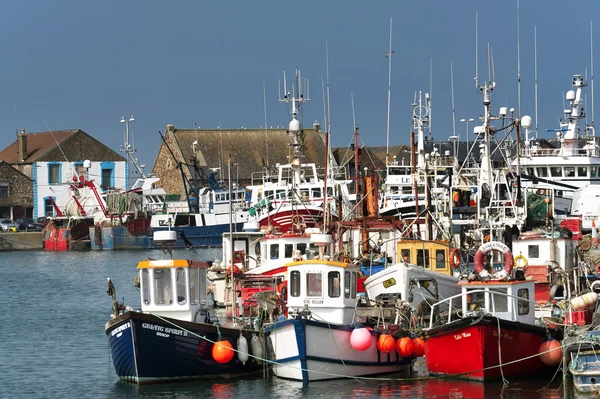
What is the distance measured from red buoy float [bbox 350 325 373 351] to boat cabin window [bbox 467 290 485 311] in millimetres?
2019

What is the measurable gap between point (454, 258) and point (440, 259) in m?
0.39

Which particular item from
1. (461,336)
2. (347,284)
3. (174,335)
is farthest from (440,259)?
(174,335)

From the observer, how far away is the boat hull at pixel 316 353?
23.5 m

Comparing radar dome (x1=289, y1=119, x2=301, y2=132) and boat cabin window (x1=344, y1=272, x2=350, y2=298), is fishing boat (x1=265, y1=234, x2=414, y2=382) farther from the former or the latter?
radar dome (x1=289, y1=119, x2=301, y2=132)

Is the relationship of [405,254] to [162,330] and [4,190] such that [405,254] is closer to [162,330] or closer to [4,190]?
[162,330]

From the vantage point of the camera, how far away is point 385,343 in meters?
24.1

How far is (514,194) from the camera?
3641cm

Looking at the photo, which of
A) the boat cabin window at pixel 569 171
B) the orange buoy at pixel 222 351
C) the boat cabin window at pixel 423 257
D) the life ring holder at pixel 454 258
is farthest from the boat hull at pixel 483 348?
the boat cabin window at pixel 569 171

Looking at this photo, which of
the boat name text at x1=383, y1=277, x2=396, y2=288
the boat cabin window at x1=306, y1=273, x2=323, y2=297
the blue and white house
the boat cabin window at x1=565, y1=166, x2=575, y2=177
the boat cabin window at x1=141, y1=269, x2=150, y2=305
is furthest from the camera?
the blue and white house

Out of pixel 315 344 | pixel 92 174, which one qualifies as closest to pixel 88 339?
pixel 315 344

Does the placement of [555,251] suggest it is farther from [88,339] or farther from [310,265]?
[88,339]

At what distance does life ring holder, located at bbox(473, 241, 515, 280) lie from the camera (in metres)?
23.7

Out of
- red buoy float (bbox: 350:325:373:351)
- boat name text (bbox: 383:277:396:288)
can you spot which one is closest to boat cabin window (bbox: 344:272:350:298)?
red buoy float (bbox: 350:325:373:351)

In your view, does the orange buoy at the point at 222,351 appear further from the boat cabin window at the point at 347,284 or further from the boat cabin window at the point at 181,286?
the boat cabin window at the point at 347,284
